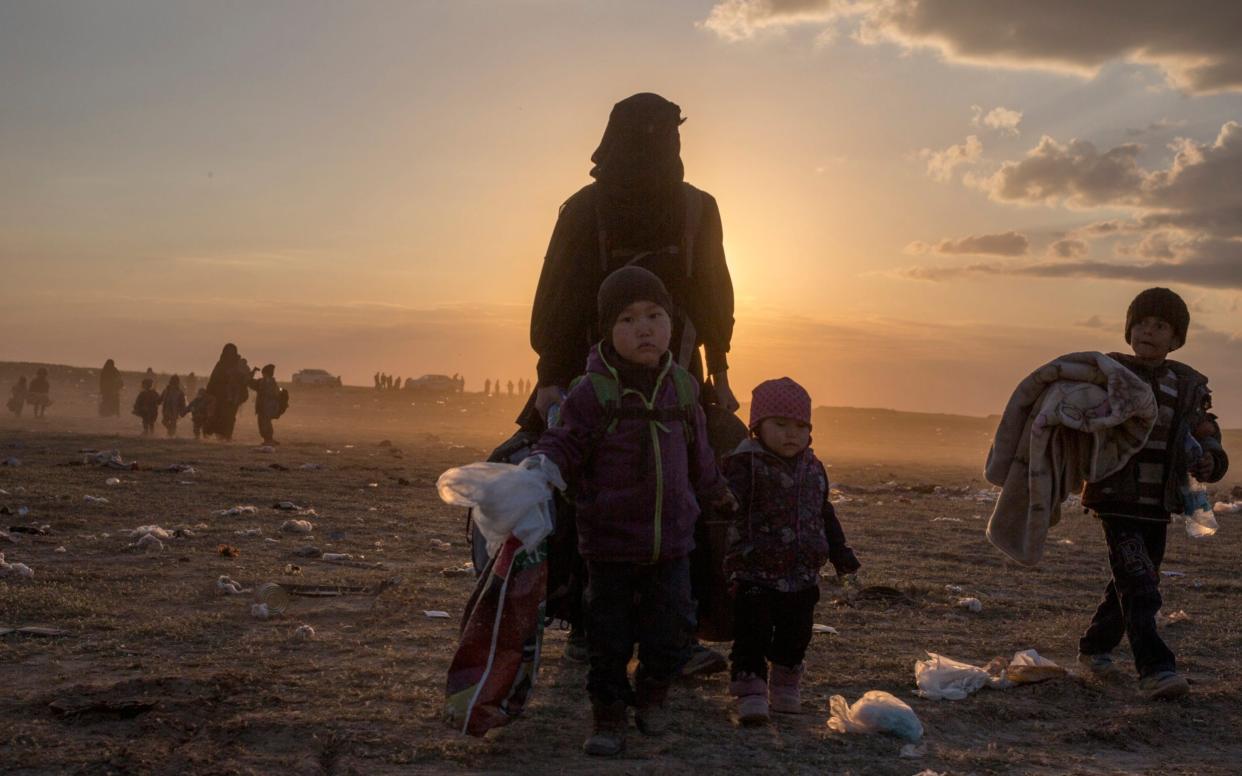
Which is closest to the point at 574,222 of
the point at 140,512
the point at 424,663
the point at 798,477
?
the point at 798,477

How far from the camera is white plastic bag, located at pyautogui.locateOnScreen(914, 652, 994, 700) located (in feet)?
14.8

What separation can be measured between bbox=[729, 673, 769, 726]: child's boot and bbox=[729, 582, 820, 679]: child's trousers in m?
0.04

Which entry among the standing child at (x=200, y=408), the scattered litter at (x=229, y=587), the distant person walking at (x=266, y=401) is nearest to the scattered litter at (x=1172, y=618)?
the scattered litter at (x=229, y=587)

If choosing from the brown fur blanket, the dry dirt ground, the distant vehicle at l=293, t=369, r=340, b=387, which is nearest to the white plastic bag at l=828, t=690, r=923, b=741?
the dry dirt ground

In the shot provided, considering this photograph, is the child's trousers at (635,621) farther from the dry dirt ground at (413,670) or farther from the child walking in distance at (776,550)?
the child walking in distance at (776,550)

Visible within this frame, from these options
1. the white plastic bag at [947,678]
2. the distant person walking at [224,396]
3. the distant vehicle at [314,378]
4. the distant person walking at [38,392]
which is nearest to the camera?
the white plastic bag at [947,678]

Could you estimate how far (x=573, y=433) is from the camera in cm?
375

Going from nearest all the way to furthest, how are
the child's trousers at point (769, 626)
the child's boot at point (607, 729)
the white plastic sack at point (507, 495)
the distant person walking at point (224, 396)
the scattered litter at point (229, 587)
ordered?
the white plastic sack at point (507, 495), the child's boot at point (607, 729), the child's trousers at point (769, 626), the scattered litter at point (229, 587), the distant person walking at point (224, 396)

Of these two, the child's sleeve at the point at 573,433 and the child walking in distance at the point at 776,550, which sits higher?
the child's sleeve at the point at 573,433

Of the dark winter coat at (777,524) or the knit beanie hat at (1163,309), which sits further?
the knit beanie hat at (1163,309)

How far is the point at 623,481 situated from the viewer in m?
3.72

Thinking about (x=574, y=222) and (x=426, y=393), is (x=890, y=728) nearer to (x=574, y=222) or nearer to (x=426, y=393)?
(x=574, y=222)

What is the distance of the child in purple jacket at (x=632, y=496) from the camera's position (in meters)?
3.71

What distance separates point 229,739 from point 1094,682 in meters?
3.57
